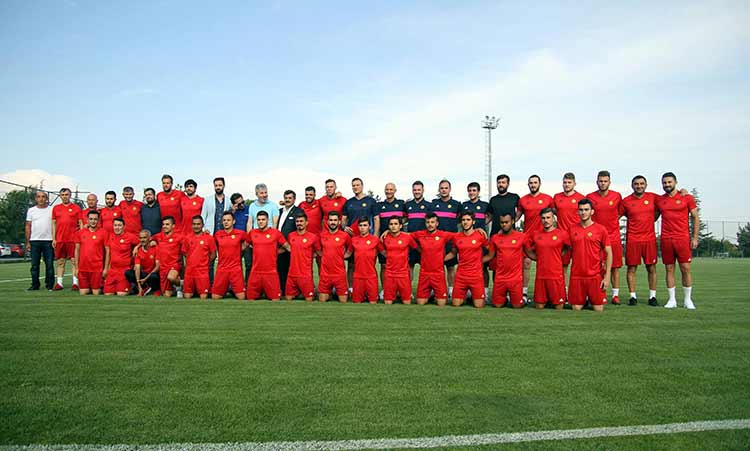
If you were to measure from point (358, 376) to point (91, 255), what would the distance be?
7.58 metres

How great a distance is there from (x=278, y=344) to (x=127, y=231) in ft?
20.9

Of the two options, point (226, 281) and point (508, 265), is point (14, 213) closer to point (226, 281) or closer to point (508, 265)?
point (226, 281)

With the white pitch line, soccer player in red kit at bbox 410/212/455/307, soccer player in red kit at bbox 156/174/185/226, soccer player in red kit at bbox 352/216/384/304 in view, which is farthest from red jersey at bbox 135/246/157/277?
the white pitch line

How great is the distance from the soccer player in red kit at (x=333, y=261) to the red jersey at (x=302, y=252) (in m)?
0.20

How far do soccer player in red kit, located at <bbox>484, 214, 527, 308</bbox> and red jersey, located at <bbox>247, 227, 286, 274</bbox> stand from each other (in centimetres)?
369

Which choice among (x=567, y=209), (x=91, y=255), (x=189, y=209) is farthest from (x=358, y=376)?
(x=91, y=255)

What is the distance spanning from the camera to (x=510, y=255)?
26.6ft

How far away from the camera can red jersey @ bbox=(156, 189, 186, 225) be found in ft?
31.8

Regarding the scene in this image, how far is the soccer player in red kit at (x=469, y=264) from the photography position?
811 centimetres

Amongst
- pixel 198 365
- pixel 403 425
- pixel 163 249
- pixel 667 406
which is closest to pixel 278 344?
pixel 198 365

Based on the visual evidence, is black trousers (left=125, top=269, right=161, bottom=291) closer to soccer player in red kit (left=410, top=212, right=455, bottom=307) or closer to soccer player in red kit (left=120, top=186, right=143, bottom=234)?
soccer player in red kit (left=120, top=186, right=143, bottom=234)

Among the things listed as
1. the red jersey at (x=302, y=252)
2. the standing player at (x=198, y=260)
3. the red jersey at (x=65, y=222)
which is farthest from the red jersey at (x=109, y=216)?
the red jersey at (x=302, y=252)

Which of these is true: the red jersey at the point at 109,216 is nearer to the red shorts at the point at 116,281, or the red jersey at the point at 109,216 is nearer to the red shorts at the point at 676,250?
the red shorts at the point at 116,281

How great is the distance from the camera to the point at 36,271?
32.4 feet
